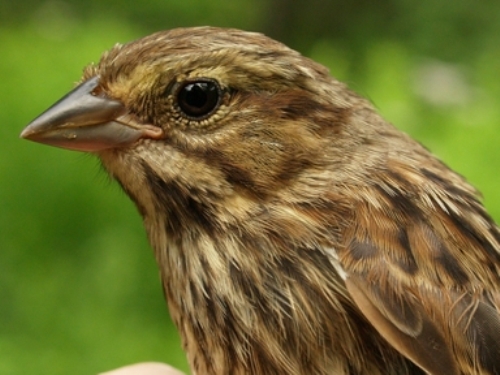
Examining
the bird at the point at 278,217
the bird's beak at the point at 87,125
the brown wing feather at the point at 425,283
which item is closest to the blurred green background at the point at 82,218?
the bird's beak at the point at 87,125

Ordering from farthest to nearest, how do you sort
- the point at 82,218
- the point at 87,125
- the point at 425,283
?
the point at 82,218, the point at 87,125, the point at 425,283

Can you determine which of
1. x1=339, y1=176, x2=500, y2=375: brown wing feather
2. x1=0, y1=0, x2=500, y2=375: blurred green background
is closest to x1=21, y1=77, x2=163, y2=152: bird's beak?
x1=339, y1=176, x2=500, y2=375: brown wing feather

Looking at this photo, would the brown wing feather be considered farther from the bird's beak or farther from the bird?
the bird's beak

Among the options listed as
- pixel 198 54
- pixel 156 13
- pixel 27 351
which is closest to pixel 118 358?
pixel 27 351

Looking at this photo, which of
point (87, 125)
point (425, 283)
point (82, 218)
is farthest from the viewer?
point (82, 218)

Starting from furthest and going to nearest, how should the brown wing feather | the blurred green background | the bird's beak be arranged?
the blurred green background, the bird's beak, the brown wing feather

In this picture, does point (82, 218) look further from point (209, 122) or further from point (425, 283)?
point (425, 283)

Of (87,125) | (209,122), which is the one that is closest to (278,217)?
(209,122)
